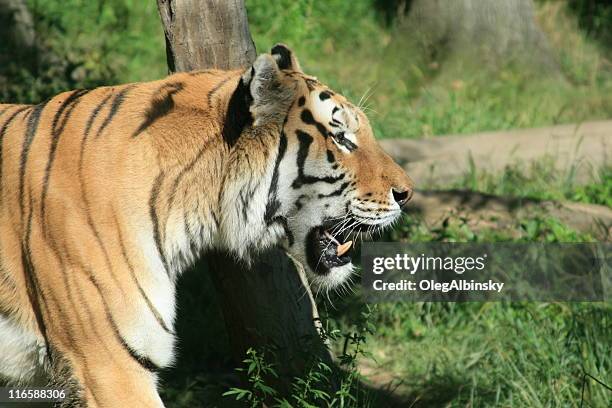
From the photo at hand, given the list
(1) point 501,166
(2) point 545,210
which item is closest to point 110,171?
(2) point 545,210

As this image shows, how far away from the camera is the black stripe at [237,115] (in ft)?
11.3

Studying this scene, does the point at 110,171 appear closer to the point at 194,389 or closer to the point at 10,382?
the point at 10,382

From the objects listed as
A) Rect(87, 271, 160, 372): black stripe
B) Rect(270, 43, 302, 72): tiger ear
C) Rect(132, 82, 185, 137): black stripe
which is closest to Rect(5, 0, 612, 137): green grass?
Rect(270, 43, 302, 72): tiger ear

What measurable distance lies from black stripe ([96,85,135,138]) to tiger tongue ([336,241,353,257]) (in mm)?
1010

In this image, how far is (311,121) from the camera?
359cm

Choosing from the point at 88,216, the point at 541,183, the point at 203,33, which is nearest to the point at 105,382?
the point at 88,216

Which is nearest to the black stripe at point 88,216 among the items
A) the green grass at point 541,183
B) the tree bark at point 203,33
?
the tree bark at point 203,33

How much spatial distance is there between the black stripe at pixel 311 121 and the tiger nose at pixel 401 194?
0.35 meters

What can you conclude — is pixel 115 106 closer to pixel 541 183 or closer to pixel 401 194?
pixel 401 194

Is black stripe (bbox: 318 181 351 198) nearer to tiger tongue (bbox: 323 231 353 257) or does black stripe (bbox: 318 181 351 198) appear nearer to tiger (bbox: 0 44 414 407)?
tiger (bbox: 0 44 414 407)

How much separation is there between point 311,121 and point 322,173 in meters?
0.20

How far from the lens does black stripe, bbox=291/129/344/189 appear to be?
3.58 meters

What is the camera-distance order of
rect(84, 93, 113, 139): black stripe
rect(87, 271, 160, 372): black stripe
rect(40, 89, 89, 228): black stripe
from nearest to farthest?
rect(87, 271, 160, 372): black stripe, rect(40, 89, 89, 228): black stripe, rect(84, 93, 113, 139): black stripe

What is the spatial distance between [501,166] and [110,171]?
4.33 m
